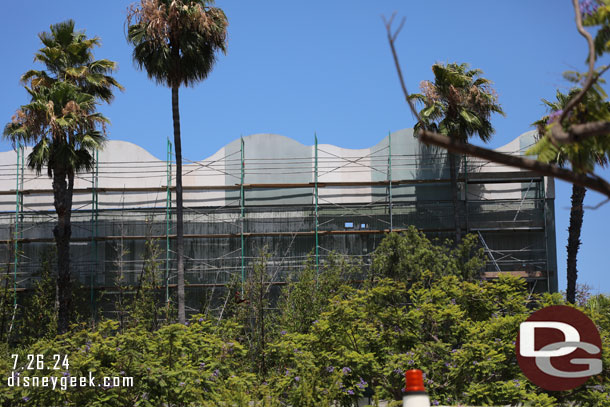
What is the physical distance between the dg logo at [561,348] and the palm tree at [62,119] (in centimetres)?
1641

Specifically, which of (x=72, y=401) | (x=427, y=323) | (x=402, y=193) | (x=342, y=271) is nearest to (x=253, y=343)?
(x=342, y=271)

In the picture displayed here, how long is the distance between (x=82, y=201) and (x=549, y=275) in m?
16.6

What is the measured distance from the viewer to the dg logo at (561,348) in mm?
6266

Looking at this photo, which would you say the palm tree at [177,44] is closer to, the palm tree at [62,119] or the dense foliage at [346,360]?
the palm tree at [62,119]

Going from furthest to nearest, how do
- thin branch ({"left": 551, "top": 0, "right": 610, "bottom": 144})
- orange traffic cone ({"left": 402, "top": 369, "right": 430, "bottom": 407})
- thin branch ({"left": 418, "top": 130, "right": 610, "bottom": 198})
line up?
thin branch ({"left": 551, "top": 0, "right": 610, "bottom": 144})
thin branch ({"left": 418, "top": 130, "right": 610, "bottom": 198})
orange traffic cone ({"left": 402, "top": 369, "right": 430, "bottom": 407})

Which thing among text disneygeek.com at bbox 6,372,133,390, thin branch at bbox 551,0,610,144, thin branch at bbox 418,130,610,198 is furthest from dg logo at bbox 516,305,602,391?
text disneygeek.com at bbox 6,372,133,390

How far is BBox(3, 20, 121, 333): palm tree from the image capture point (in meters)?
20.9

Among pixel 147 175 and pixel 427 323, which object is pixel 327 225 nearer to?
pixel 147 175

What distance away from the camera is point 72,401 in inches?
356

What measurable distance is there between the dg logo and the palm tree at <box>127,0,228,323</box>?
43.7ft

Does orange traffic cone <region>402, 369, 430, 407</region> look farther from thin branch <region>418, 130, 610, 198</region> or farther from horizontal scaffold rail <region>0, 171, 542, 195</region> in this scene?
horizontal scaffold rail <region>0, 171, 542, 195</region>

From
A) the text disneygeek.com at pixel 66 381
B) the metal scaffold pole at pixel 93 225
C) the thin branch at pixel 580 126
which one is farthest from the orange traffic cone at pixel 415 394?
the metal scaffold pole at pixel 93 225

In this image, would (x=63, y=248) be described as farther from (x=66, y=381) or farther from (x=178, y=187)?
(x=66, y=381)

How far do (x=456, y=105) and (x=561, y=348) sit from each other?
18711mm
